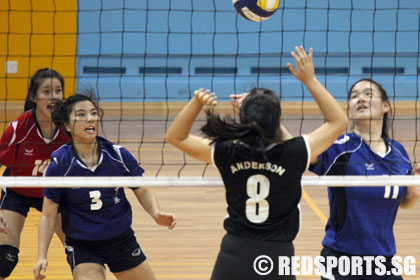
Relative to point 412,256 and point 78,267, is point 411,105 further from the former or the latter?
point 78,267

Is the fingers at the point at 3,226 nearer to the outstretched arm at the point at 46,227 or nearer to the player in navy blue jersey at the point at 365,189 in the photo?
the outstretched arm at the point at 46,227

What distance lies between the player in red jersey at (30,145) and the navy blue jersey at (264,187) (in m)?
1.72

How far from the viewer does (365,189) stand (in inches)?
135

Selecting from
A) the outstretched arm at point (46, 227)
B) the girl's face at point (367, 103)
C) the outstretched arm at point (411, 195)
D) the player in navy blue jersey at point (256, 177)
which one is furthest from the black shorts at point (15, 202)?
the outstretched arm at point (411, 195)

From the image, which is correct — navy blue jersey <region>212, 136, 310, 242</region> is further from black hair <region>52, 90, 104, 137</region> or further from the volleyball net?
the volleyball net

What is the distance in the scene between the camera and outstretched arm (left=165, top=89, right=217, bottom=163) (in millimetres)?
3039

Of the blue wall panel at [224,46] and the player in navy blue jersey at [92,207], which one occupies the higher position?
the blue wall panel at [224,46]

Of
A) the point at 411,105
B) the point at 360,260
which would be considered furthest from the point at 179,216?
the point at 411,105

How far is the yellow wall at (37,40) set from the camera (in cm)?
1311

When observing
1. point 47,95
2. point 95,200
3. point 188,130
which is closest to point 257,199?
point 188,130

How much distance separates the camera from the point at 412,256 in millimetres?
5688

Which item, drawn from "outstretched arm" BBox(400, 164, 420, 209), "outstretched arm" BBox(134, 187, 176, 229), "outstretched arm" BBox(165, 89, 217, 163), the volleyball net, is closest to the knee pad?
"outstretched arm" BBox(134, 187, 176, 229)

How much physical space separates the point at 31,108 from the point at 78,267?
55.2 inches

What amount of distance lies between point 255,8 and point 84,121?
58.1 inches
